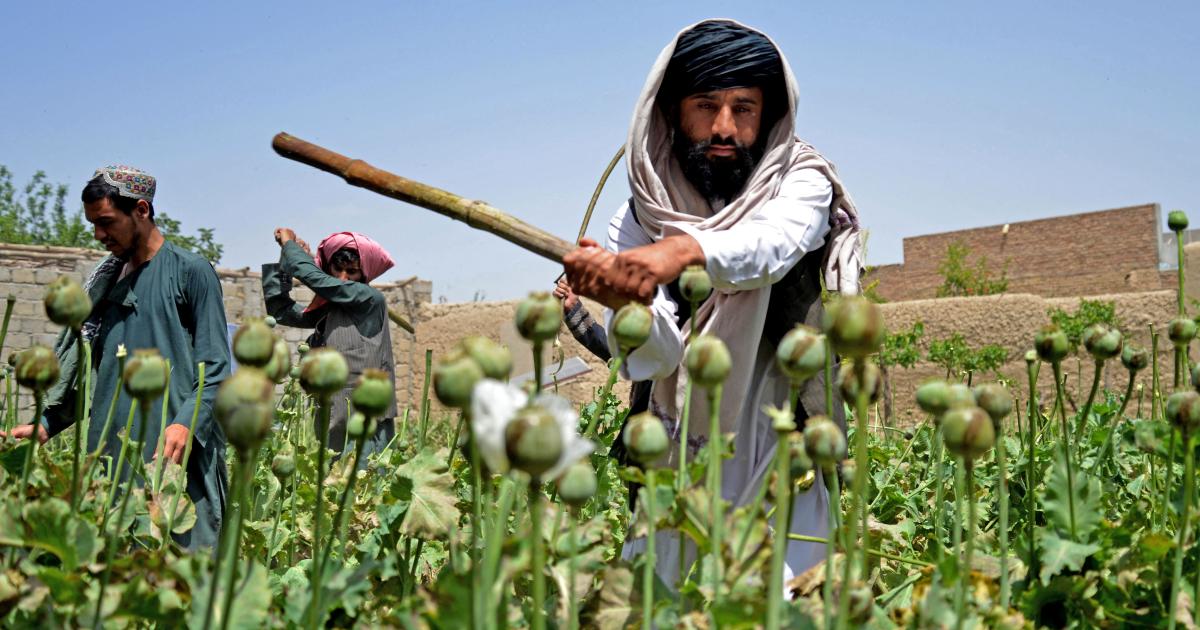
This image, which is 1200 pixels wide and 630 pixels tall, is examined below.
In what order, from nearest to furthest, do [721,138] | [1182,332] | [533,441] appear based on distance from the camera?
[533,441] → [1182,332] → [721,138]

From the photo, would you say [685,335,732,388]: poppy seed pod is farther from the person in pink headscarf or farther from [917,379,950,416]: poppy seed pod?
the person in pink headscarf

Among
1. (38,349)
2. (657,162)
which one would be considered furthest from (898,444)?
(38,349)

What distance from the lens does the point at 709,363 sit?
88cm

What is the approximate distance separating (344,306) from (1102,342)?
159 inches

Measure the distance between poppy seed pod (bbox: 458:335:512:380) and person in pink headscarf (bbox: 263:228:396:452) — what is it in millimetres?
3858

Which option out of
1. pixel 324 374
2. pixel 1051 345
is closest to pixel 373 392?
pixel 324 374

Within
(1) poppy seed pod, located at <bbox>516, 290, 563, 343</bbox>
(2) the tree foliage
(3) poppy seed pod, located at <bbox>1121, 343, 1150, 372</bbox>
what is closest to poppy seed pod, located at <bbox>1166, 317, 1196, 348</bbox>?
(3) poppy seed pod, located at <bbox>1121, 343, 1150, 372</bbox>

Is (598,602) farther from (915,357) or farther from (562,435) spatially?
(915,357)

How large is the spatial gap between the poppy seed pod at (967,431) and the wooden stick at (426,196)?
106 cm

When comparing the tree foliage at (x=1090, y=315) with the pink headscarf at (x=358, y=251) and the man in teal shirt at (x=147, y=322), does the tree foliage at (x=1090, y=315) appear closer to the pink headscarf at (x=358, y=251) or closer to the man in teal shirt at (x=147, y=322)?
the pink headscarf at (x=358, y=251)

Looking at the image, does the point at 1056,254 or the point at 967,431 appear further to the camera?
the point at 1056,254

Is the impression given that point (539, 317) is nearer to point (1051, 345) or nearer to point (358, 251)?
point (1051, 345)

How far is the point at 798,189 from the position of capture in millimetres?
2041

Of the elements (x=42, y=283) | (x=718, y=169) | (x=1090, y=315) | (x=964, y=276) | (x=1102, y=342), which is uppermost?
(x=964, y=276)
